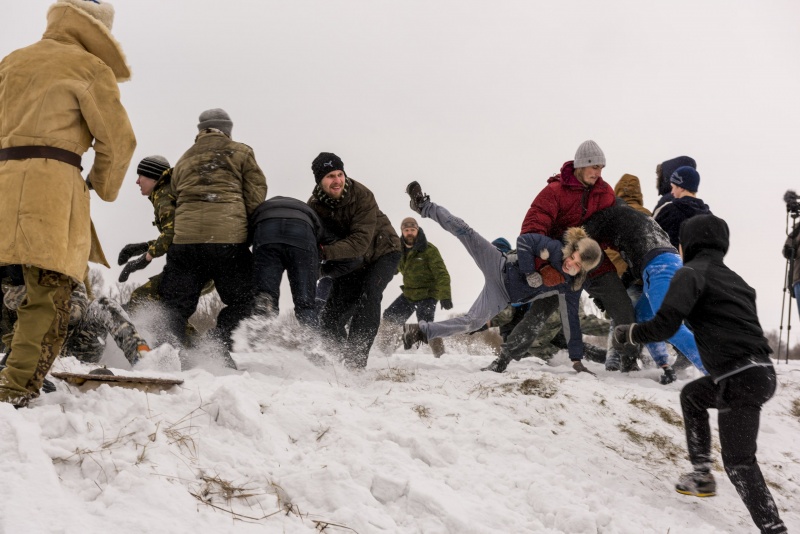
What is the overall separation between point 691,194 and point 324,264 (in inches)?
143

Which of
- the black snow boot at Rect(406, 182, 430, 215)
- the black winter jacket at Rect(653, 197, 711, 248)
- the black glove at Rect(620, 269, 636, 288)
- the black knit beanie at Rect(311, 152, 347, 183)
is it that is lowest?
the black glove at Rect(620, 269, 636, 288)

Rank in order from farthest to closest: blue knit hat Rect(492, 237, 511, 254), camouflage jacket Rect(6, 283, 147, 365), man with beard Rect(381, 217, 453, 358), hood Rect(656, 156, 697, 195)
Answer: man with beard Rect(381, 217, 453, 358), blue knit hat Rect(492, 237, 511, 254), hood Rect(656, 156, 697, 195), camouflage jacket Rect(6, 283, 147, 365)

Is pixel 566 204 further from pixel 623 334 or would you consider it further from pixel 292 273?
pixel 292 273

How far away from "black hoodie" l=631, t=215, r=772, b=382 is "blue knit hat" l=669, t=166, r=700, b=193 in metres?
2.47

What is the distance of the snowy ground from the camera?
2.27 m

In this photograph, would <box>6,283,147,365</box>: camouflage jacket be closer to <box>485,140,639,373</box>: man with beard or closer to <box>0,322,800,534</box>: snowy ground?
<box>0,322,800,534</box>: snowy ground

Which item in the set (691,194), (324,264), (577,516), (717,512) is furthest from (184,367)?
(691,194)

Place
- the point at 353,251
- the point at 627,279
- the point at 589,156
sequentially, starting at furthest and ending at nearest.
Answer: the point at 627,279, the point at 589,156, the point at 353,251

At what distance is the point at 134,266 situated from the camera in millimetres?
5184

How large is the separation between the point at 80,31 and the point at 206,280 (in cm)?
227

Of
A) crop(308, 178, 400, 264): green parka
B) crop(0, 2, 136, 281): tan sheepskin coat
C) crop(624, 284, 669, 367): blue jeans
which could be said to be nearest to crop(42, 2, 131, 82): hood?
crop(0, 2, 136, 281): tan sheepskin coat

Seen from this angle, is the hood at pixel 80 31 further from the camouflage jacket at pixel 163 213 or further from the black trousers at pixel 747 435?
the black trousers at pixel 747 435

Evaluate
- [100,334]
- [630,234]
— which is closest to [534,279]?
[630,234]

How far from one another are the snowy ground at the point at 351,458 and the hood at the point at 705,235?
145 centimetres
